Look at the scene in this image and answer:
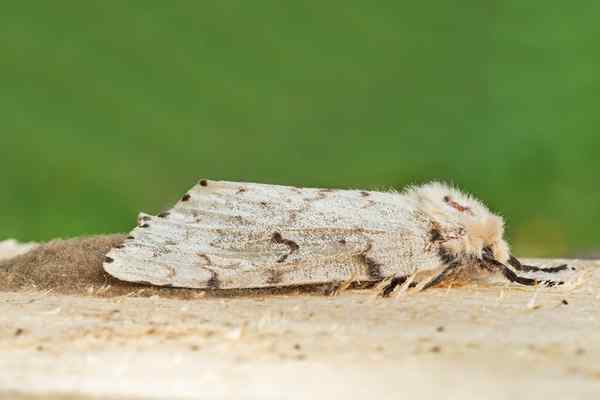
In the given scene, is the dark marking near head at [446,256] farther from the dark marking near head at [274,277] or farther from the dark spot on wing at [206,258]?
the dark spot on wing at [206,258]

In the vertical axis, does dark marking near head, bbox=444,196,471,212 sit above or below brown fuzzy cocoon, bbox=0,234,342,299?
above

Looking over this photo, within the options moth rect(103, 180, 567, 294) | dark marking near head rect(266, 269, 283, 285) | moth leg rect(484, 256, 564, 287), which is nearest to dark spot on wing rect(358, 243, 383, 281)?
moth rect(103, 180, 567, 294)

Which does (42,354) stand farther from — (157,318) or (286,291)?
(286,291)

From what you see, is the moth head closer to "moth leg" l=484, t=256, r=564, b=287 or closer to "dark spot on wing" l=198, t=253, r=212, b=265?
"moth leg" l=484, t=256, r=564, b=287

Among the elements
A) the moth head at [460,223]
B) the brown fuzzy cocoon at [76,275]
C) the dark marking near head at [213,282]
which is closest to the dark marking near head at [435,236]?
the moth head at [460,223]

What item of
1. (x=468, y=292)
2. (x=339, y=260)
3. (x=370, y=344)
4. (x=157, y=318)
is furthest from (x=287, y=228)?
(x=370, y=344)

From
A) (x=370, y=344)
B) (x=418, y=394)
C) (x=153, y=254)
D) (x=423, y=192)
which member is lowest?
(x=418, y=394)
